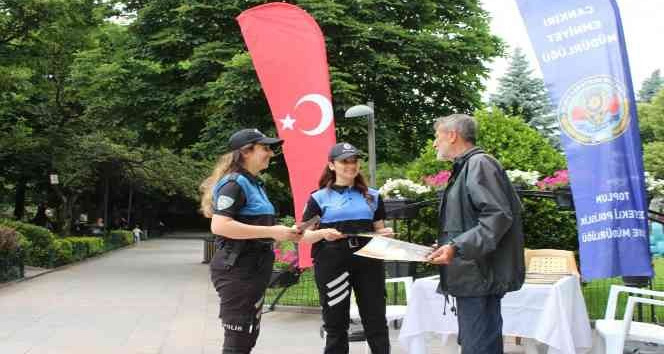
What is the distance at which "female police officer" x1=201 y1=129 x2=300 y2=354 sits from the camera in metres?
4.00

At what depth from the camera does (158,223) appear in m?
59.3

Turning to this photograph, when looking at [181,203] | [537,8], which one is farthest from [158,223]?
[537,8]

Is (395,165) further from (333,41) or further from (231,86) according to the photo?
(231,86)

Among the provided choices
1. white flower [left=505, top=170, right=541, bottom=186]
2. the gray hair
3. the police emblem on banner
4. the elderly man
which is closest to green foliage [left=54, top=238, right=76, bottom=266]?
white flower [left=505, top=170, right=541, bottom=186]

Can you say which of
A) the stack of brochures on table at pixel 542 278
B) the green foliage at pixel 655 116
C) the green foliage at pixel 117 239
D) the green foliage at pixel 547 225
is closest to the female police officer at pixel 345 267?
the stack of brochures on table at pixel 542 278

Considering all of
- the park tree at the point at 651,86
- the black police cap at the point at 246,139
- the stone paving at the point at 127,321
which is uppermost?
the park tree at the point at 651,86

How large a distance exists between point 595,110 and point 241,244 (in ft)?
10.2

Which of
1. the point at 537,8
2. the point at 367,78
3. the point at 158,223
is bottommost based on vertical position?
the point at 158,223

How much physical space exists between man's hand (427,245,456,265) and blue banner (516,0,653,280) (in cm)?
260

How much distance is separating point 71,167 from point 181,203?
113ft

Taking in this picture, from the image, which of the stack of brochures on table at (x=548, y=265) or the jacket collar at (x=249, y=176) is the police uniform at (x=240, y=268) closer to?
the jacket collar at (x=249, y=176)

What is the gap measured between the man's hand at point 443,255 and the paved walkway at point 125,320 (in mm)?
3317

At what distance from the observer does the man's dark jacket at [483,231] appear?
3350 millimetres

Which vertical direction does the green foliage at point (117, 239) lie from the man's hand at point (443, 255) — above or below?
below
